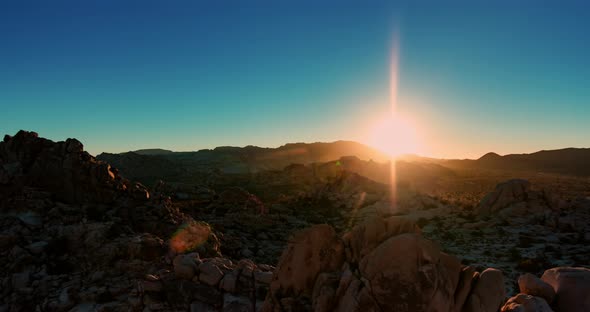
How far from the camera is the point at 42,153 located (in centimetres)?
2059

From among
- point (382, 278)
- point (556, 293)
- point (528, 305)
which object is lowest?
point (528, 305)

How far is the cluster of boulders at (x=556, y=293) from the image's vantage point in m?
7.44

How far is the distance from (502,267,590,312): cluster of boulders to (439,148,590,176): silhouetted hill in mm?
135090

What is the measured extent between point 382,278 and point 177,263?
359 inches

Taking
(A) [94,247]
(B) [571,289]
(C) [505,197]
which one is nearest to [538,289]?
(B) [571,289]

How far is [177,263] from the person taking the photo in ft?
44.1

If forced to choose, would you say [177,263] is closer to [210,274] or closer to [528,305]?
[210,274]

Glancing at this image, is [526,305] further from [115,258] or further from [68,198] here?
[68,198]

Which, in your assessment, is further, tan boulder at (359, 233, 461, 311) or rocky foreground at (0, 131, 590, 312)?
rocky foreground at (0, 131, 590, 312)

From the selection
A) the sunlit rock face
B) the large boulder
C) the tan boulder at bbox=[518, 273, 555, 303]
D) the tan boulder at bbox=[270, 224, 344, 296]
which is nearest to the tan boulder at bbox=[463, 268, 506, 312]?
the sunlit rock face

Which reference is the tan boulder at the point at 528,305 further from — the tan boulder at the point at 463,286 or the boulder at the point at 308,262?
the boulder at the point at 308,262

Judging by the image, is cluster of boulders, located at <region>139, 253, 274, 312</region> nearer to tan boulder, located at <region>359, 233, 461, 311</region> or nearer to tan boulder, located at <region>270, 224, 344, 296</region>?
tan boulder, located at <region>270, 224, 344, 296</region>

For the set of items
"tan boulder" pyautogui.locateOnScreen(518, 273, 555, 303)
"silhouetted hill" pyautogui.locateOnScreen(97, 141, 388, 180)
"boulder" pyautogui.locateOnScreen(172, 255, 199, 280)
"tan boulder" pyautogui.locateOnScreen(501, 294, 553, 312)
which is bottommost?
"boulder" pyautogui.locateOnScreen(172, 255, 199, 280)

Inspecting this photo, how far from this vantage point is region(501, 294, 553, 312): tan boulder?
7371mm
